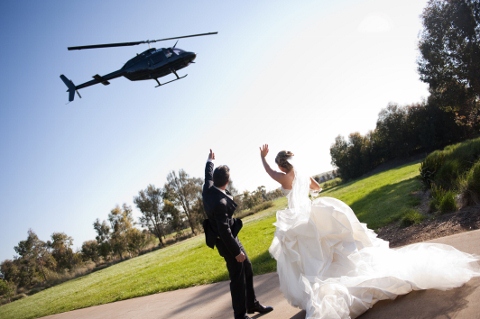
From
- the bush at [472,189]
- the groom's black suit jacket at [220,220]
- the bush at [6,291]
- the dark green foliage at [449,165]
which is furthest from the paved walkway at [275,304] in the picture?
the bush at [6,291]

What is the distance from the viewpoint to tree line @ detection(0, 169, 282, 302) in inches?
1654

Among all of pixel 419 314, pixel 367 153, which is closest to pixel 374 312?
pixel 419 314

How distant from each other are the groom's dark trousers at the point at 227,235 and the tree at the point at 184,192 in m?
46.8

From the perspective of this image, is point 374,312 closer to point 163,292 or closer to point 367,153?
point 163,292

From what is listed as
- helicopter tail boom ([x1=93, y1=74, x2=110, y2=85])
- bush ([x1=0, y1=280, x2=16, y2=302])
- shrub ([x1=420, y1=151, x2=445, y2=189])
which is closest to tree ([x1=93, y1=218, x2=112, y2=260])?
bush ([x1=0, y1=280, x2=16, y2=302])

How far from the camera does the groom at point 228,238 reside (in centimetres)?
452

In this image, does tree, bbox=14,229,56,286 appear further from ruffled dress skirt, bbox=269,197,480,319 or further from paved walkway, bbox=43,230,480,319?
ruffled dress skirt, bbox=269,197,480,319

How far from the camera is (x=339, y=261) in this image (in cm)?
410

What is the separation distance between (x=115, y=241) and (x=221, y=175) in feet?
146

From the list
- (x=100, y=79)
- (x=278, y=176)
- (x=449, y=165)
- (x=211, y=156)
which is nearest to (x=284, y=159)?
(x=278, y=176)

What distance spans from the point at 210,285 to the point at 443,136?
44.4 metres

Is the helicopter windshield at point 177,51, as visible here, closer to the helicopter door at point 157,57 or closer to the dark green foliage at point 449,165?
the helicopter door at point 157,57

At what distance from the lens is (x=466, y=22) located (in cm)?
2464

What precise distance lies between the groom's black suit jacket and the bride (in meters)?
0.65
